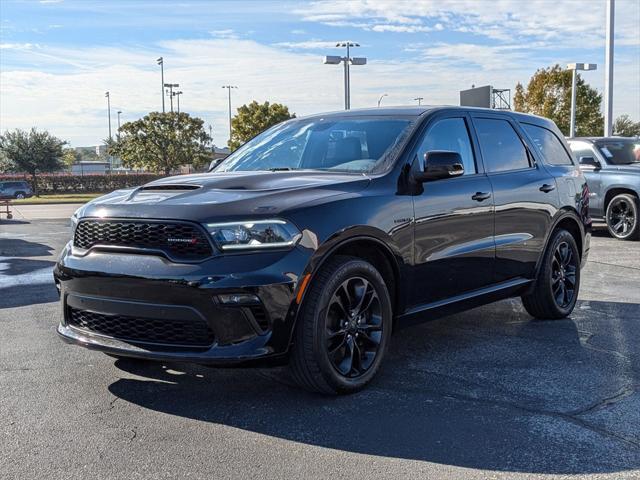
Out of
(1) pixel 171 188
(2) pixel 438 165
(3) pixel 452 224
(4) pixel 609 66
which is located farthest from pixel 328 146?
(4) pixel 609 66

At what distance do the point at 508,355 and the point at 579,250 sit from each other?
2043 millimetres

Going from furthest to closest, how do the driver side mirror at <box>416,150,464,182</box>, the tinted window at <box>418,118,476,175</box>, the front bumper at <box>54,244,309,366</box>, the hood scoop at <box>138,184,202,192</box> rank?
the tinted window at <box>418,118,476,175</box>
the driver side mirror at <box>416,150,464,182</box>
the hood scoop at <box>138,184,202,192</box>
the front bumper at <box>54,244,309,366</box>

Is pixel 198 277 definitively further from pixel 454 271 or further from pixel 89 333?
pixel 454 271

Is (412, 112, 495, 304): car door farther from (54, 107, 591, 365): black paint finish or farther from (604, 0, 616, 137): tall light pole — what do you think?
(604, 0, 616, 137): tall light pole

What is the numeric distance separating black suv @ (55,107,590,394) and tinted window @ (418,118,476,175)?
0.01 metres

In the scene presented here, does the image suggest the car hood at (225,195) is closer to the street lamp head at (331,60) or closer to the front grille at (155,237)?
the front grille at (155,237)

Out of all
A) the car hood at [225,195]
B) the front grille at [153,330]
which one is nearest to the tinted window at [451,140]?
the car hood at [225,195]

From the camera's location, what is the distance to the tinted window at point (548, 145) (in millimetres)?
6280

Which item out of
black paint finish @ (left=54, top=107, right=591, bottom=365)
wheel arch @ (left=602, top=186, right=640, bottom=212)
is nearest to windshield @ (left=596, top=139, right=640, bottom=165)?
wheel arch @ (left=602, top=186, right=640, bottom=212)

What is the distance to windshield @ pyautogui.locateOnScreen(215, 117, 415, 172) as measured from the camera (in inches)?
190

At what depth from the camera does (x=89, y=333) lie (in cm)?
409

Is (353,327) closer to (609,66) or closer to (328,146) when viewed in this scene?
(328,146)

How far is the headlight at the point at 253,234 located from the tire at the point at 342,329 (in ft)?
1.06

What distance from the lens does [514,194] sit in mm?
5605
